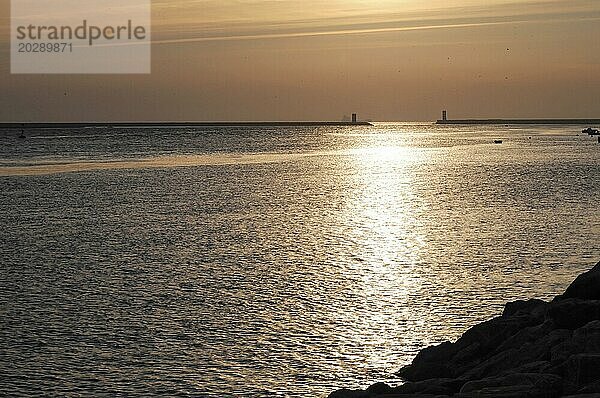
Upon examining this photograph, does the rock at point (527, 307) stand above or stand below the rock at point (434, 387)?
above

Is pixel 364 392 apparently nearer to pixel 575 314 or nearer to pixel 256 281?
pixel 575 314

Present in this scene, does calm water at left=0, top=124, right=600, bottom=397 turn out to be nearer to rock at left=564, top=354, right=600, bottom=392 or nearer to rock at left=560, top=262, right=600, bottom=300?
rock at left=560, top=262, right=600, bottom=300

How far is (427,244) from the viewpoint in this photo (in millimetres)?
32188

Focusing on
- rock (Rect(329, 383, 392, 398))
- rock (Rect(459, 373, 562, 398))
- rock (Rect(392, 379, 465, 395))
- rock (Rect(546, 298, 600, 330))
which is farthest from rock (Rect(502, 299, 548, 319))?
rock (Rect(459, 373, 562, 398))

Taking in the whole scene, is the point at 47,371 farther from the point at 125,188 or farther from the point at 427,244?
the point at 125,188

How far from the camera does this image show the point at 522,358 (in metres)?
14.1

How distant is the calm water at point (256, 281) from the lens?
54.9 ft

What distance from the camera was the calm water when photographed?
16.7 m

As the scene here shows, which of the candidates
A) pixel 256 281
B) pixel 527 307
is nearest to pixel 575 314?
pixel 527 307

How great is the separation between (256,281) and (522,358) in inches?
460

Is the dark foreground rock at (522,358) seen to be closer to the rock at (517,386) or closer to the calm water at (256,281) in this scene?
the rock at (517,386)

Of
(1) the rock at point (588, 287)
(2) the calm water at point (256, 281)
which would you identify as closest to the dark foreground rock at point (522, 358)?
(1) the rock at point (588, 287)

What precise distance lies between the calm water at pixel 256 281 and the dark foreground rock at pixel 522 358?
1.35 metres

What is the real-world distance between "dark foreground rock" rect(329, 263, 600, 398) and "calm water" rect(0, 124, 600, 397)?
135cm
